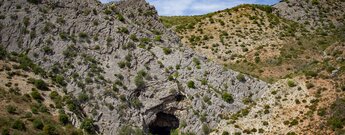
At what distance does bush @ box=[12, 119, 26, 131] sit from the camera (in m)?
41.0

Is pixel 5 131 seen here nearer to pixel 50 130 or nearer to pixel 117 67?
pixel 50 130

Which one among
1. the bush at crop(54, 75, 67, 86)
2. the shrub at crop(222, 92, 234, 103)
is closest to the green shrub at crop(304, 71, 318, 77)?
the shrub at crop(222, 92, 234, 103)

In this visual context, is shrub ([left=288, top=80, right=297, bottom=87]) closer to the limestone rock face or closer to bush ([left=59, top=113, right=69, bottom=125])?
the limestone rock face

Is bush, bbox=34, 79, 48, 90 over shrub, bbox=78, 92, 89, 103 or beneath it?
over

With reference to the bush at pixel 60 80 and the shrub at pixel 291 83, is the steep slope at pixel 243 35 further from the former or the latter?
the bush at pixel 60 80

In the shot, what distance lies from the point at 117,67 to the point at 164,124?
408 inches

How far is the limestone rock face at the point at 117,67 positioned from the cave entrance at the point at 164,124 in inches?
53.8

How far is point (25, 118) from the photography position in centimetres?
4344

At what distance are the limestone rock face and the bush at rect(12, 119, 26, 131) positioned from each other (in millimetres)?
6303

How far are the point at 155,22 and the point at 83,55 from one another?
18.7 meters

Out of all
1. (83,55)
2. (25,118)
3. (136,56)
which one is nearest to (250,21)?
(136,56)

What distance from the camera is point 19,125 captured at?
135 ft

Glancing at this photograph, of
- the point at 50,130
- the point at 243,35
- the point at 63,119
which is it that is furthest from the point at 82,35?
the point at 243,35

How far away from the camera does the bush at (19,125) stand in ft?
134
